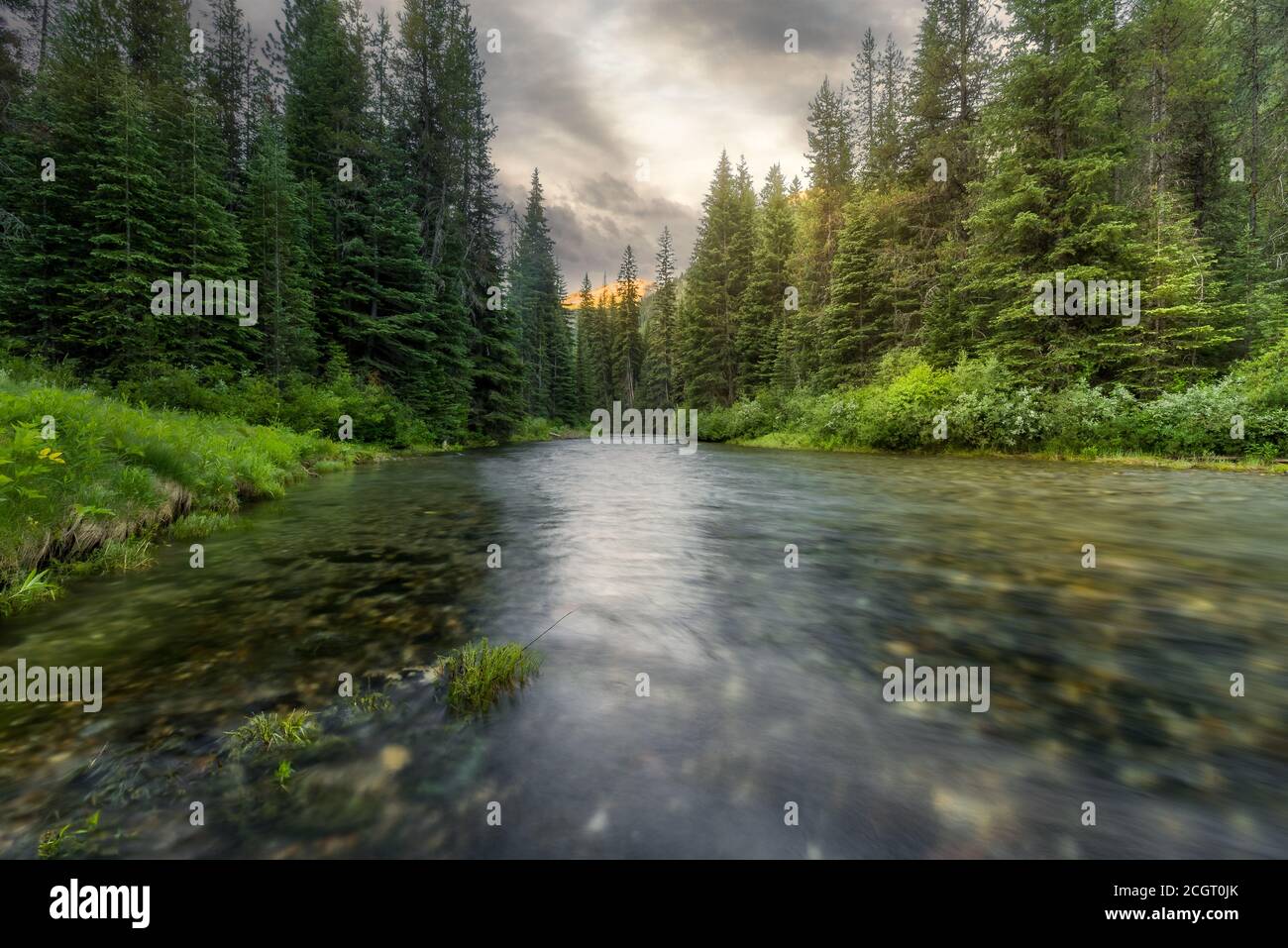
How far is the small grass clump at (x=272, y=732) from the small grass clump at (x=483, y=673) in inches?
32.4

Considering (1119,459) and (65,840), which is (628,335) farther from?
(65,840)

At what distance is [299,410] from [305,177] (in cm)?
1720

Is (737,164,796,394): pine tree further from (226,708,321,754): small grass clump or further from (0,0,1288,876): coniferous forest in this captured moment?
(226,708,321,754): small grass clump

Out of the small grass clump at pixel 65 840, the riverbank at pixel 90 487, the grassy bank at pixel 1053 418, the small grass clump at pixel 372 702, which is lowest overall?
the small grass clump at pixel 65 840

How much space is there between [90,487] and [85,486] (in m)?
0.07

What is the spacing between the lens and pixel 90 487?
21.3 feet

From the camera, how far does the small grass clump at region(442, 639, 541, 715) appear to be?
3691 mm

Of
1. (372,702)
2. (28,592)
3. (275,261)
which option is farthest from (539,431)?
(372,702)

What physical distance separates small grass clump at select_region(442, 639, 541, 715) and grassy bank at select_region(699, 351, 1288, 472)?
21.5 meters

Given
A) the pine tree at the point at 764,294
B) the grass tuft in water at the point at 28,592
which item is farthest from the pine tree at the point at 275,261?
the pine tree at the point at 764,294

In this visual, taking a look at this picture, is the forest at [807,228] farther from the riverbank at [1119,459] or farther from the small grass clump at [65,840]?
the small grass clump at [65,840]

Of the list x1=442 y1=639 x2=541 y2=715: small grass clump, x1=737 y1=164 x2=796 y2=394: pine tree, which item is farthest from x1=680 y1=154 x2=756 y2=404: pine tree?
x1=442 y1=639 x2=541 y2=715: small grass clump

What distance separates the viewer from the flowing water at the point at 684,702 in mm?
2543
